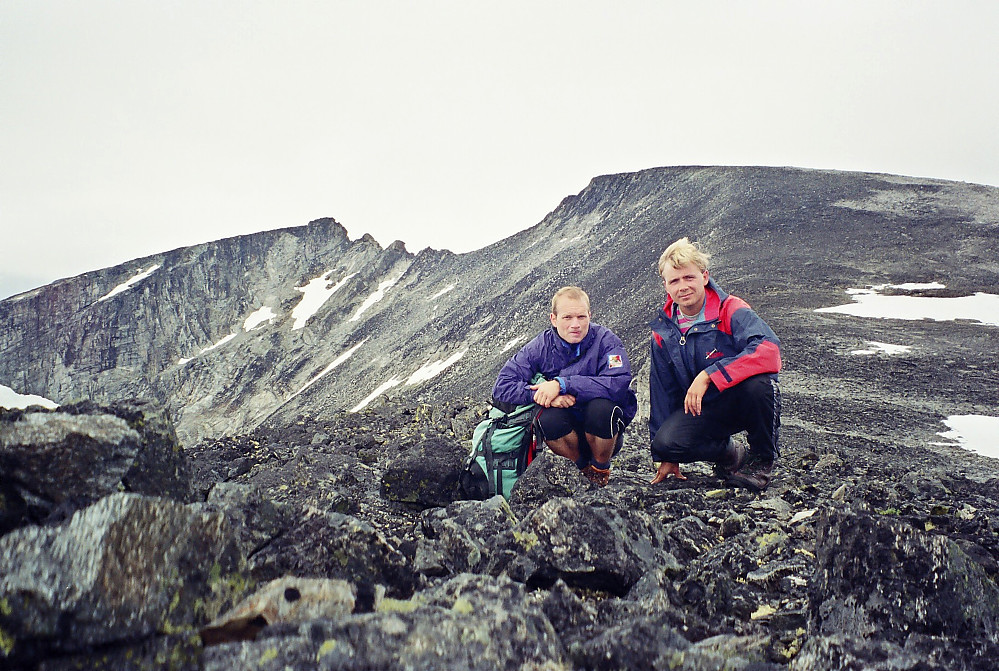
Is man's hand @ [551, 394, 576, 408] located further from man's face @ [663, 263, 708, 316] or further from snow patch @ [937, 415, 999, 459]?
snow patch @ [937, 415, 999, 459]

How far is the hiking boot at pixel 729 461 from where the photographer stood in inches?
193

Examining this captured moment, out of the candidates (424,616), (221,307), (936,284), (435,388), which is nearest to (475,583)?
(424,616)

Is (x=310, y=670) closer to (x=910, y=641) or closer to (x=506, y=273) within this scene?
(x=910, y=641)

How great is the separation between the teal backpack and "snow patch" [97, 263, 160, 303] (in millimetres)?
67951

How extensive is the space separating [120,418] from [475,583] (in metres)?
1.77

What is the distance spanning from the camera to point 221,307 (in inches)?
2451

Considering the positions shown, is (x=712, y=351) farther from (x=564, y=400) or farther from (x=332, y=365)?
(x=332, y=365)

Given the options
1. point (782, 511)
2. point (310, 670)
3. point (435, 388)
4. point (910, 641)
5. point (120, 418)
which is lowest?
point (435, 388)

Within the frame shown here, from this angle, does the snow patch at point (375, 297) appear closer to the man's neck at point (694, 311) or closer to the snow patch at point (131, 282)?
the snow patch at point (131, 282)

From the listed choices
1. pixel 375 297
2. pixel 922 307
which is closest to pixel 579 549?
pixel 922 307

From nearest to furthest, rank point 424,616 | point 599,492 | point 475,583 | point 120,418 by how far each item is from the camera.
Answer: point 424,616 → point 475,583 → point 120,418 → point 599,492

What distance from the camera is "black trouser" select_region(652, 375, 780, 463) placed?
453 centimetres

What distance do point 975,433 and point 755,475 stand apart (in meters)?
4.89

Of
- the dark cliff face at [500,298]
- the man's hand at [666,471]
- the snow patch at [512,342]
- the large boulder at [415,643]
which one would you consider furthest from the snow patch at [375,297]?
the large boulder at [415,643]
